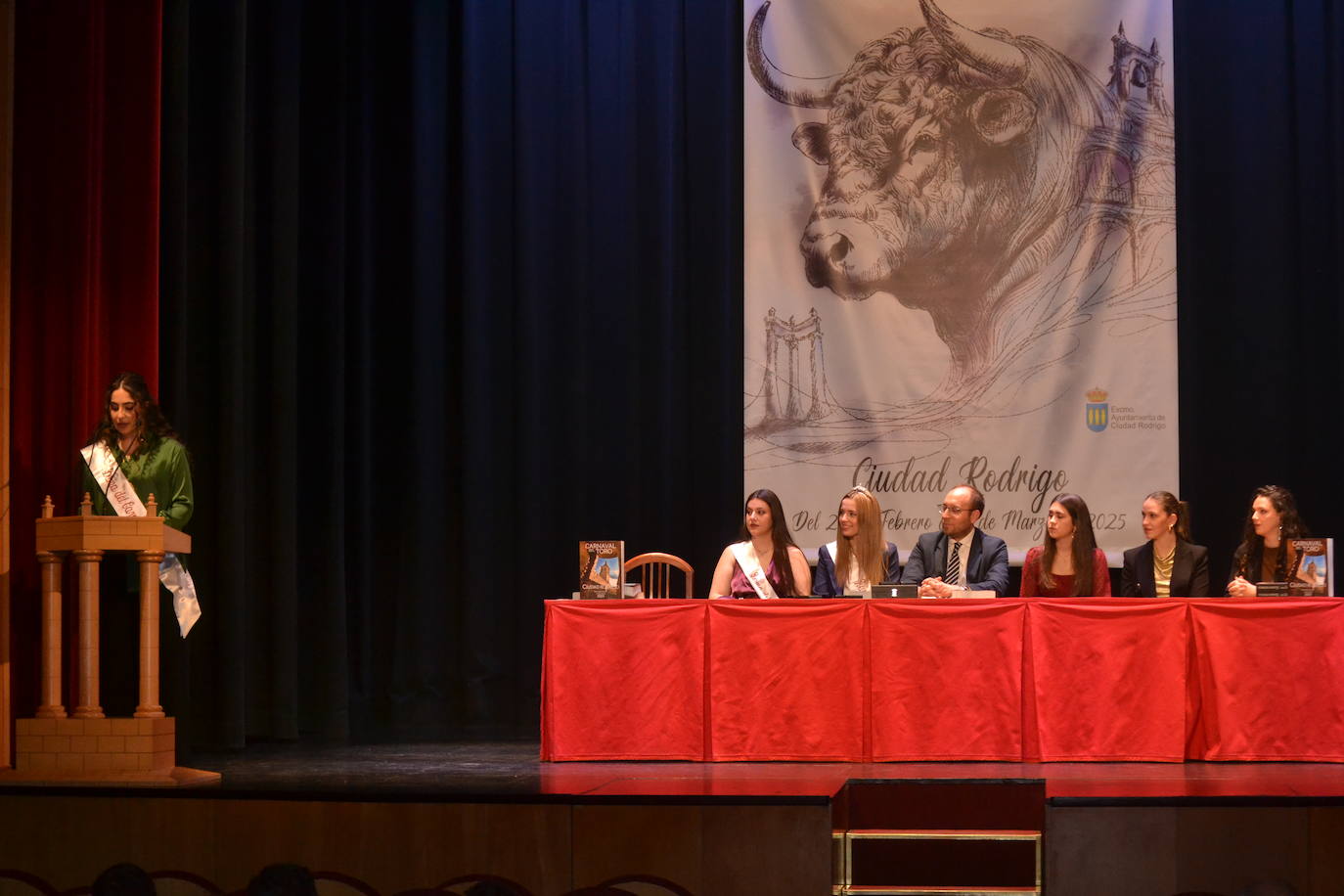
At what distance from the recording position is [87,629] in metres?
5.09

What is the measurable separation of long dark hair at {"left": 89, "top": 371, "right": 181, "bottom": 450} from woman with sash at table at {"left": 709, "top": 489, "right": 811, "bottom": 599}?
2182mm

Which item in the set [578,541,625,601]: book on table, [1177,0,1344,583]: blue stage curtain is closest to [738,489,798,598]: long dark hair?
[578,541,625,601]: book on table

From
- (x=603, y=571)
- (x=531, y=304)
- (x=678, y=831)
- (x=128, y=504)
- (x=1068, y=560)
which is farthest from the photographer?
(x=531, y=304)

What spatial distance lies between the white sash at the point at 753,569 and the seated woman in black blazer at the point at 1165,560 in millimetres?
1417

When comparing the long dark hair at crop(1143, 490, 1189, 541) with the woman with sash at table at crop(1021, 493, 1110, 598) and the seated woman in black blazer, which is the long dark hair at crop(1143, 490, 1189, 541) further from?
the woman with sash at table at crop(1021, 493, 1110, 598)

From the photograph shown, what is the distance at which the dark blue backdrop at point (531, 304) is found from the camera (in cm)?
726

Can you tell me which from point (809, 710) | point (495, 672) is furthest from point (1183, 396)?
point (495, 672)

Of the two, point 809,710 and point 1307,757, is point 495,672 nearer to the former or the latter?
point 809,710

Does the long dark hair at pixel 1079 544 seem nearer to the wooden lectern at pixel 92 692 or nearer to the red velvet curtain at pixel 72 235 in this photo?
the wooden lectern at pixel 92 692

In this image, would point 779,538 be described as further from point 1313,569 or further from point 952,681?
point 1313,569

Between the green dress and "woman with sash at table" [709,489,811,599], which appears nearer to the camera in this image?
the green dress

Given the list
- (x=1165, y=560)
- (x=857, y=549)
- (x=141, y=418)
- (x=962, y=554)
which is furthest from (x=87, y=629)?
(x=1165, y=560)

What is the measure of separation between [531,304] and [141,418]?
2.38m

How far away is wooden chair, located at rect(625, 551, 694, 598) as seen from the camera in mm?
6305
